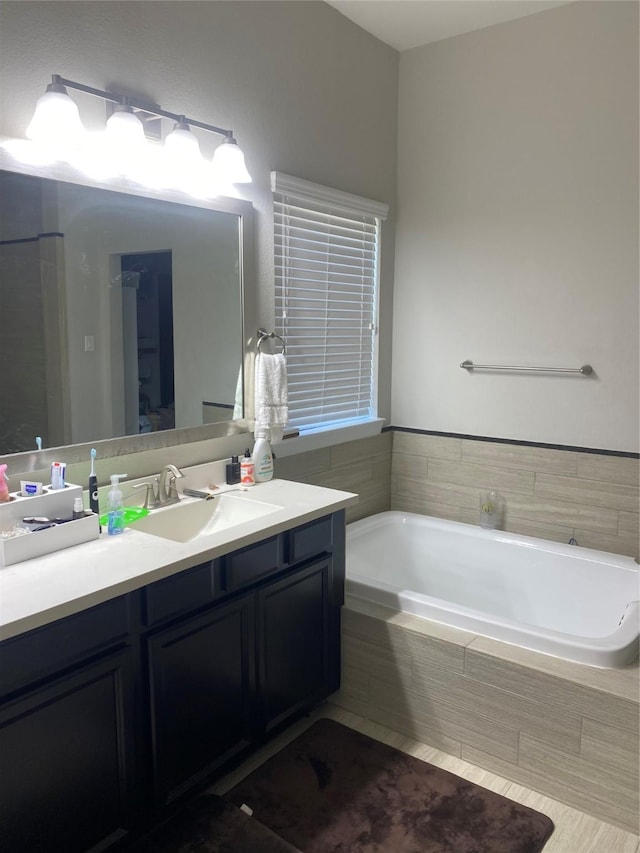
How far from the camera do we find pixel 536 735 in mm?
2094

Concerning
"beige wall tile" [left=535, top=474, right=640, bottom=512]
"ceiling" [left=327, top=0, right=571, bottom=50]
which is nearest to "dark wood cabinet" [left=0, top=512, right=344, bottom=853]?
"beige wall tile" [left=535, top=474, right=640, bottom=512]

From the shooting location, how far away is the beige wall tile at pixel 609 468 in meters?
2.85

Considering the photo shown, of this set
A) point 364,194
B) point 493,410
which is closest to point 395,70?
point 364,194

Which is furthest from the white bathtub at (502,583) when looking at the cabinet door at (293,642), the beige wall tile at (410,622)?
the cabinet door at (293,642)

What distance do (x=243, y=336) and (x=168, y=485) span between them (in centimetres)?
70

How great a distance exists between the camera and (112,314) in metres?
2.14

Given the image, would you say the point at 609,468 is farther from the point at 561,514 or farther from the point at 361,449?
the point at 361,449

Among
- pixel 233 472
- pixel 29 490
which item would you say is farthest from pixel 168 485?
pixel 29 490

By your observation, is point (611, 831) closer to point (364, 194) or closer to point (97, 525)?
point (97, 525)

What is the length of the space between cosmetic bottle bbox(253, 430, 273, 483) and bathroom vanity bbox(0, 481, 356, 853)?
248mm

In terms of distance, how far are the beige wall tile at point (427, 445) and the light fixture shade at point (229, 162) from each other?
1.66 metres

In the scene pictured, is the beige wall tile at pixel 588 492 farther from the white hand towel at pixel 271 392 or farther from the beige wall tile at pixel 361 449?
Result: the white hand towel at pixel 271 392

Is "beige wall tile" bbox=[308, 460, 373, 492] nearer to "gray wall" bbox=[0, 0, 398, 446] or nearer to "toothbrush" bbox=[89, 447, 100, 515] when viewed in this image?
"gray wall" bbox=[0, 0, 398, 446]

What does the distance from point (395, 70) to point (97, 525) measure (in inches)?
106
